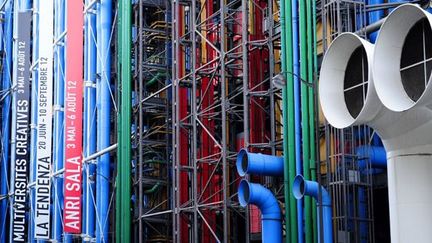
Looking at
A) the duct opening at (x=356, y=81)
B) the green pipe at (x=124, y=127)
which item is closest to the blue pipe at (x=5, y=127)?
the green pipe at (x=124, y=127)

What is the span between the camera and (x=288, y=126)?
27031 mm

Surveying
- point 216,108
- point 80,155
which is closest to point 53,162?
point 80,155

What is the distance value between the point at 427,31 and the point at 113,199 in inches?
848

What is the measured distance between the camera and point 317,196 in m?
24.4

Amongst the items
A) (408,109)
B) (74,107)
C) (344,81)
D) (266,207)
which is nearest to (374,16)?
(344,81)

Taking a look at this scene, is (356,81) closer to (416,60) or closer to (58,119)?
(416,60)

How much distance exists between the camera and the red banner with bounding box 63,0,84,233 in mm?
37906

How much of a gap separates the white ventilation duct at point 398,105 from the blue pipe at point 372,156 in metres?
3.46

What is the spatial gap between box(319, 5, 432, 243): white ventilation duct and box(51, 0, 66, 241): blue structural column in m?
23.7

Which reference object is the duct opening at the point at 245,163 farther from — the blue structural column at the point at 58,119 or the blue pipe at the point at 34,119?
the blue pipe at the point at 34,119

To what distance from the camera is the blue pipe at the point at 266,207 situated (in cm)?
2627

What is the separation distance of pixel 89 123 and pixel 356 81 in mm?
20348

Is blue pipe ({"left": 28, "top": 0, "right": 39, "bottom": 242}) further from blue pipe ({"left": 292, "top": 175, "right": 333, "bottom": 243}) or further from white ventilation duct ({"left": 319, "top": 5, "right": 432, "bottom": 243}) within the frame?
white ventilation duct ({"left": 319, "top": 5, "right": 432, "bottom": 243})

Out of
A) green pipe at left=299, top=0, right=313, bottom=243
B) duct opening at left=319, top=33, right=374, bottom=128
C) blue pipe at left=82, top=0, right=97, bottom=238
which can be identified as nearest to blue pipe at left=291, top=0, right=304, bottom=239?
green pipe at left=299, top=0, right=313, bottom=243
